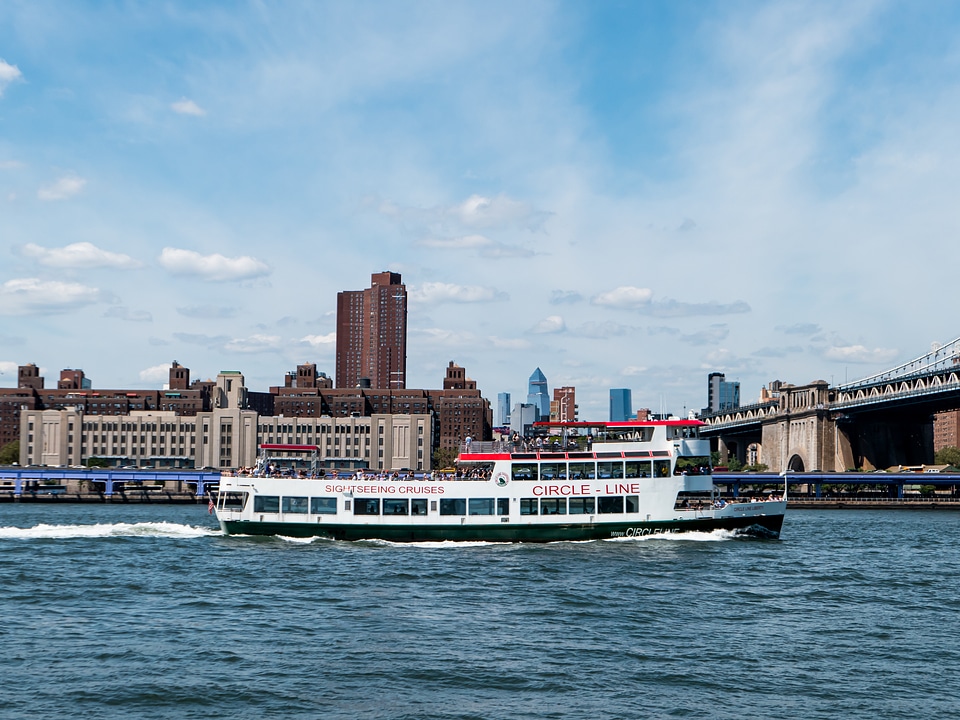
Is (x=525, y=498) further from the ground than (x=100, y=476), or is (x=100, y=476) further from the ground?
(x=525, y=498)

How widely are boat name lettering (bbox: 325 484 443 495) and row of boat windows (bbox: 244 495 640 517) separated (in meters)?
0.42

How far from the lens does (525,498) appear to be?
58.3 meters

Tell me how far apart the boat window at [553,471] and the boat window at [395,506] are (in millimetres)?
8374

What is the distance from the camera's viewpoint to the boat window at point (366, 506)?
5959 centimetres

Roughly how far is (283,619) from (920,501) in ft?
402

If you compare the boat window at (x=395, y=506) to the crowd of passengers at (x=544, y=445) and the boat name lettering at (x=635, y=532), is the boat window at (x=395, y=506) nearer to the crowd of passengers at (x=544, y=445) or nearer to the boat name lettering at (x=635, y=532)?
the crowd of passengers at (x=544, y=445)

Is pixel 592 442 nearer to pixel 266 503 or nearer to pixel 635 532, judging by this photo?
pixel 635 532

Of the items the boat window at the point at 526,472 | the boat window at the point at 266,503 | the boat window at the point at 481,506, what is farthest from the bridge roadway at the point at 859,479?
the boat window at the point at 266,503

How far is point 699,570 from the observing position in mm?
47906

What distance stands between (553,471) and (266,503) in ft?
58.3

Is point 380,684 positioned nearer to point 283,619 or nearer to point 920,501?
point 283,619

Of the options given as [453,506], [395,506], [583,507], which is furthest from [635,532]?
[395,506]

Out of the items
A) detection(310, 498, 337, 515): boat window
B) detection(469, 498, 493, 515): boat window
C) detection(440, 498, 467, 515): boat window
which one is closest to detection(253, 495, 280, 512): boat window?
detection(310, 498, 337, 515): boat window

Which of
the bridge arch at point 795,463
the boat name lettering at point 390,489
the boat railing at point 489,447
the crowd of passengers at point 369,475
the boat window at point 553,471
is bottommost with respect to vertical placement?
the bridge arch at point 795,463
